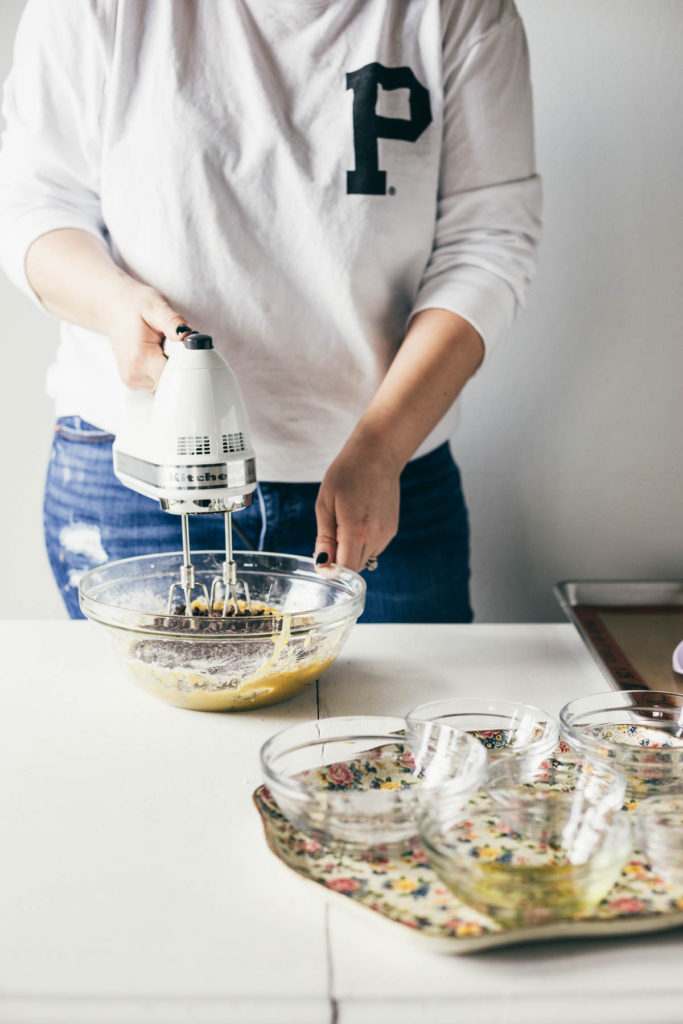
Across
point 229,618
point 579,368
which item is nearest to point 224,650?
point 229,618

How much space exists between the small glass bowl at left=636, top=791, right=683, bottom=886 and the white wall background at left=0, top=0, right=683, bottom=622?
1.06m

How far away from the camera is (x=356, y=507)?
3.09 feet

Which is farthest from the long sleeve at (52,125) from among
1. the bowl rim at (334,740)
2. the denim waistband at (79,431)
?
the bowl rim at (334,740)

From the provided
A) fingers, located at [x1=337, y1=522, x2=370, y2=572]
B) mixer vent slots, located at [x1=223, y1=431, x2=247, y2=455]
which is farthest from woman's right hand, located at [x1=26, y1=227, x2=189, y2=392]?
fingers, located at [x1=337, y1=522, x2=370, y2=572]

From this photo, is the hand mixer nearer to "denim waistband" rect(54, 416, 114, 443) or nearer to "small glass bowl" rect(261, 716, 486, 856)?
"small glass bowl" rect(261, 716, 486, 856)

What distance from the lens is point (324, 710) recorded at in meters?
0.83

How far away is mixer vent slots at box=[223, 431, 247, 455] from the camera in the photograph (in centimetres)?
73

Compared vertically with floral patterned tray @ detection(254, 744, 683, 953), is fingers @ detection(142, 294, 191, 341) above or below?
above

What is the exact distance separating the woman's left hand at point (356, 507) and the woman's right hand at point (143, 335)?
197mm

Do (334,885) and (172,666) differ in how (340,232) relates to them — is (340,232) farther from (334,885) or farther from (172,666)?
(334,885)

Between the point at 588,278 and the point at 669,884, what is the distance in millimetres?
1176

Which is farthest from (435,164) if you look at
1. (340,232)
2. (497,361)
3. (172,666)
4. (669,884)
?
(669,884)

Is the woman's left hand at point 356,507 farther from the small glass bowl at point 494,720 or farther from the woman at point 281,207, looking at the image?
the small glass bowl at point 494,720

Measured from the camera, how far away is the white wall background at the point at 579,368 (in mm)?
1469
